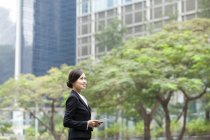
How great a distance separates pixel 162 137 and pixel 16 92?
27.3ft

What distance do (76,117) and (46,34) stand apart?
4676 centimetres

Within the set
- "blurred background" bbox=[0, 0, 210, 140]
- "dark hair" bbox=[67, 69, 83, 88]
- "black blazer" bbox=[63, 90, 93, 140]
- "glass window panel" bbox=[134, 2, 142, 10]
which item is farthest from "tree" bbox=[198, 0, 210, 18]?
A: "black blazer" bbox=[63, 90, 93, 140]

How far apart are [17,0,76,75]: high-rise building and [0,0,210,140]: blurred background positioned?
11cm

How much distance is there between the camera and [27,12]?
4941 cm

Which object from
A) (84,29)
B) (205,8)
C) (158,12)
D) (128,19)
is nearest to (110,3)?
(128,19)

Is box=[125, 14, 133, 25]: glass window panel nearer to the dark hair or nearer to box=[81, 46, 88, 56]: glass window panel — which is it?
box=[81, 46, 88, 56]: glass window panel

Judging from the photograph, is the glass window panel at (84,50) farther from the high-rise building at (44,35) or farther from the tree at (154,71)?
the tree at (154,71)

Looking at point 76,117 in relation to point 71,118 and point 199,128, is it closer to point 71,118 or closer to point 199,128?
point 71,118

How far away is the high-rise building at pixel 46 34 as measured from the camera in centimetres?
4900

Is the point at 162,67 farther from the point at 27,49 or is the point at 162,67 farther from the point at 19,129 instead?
the point at 27,49

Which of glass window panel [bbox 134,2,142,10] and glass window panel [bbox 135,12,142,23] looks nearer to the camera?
glass window panel [bbox 135,12,142,23]

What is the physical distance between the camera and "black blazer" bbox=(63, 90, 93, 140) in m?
3.41

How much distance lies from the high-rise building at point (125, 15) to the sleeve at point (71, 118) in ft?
99.2

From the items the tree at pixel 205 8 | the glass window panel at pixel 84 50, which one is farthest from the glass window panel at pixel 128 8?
the tree at pixel 205 8
